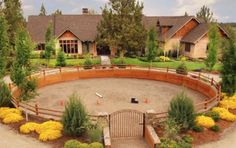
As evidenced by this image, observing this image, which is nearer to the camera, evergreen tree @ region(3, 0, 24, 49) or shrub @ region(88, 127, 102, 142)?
shrub @ region(88, 127, 102, 142)

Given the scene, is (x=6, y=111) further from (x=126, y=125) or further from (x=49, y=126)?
(x=126, y=125)

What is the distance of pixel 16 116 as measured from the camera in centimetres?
1753

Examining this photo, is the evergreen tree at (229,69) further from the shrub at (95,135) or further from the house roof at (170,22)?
the house roof at (170,22)

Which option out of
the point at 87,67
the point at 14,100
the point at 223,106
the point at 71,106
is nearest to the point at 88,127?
the point at 71,106

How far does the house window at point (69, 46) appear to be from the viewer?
156 ft

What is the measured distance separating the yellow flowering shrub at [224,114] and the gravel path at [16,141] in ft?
37.1

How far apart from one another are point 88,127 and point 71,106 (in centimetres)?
150

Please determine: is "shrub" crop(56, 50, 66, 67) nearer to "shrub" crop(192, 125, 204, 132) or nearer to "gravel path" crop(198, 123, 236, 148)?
"shrub" crop(192, 125, 204, 132)

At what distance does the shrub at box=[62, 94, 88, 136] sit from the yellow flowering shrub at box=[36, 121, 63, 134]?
91 cm

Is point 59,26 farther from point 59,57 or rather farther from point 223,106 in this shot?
point 223,106

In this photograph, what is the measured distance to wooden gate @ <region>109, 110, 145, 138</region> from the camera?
50.7 feet

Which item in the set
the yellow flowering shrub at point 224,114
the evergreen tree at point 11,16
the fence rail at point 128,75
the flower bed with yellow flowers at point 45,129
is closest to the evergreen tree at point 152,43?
the fence rail at point 128,75

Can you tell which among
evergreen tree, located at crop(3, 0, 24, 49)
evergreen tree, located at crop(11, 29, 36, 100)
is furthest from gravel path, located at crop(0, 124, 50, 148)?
evergreen tree, located at crop(3, 0, 24, 49)

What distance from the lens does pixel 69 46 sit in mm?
47969
